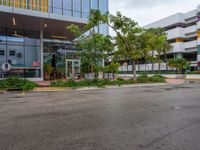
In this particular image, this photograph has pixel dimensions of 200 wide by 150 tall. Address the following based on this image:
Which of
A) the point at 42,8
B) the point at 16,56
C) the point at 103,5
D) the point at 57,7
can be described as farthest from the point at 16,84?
the point at 103,5

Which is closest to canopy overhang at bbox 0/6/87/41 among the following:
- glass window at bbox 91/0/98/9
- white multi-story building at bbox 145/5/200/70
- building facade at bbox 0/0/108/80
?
building facade at bbox 0/0/108/80

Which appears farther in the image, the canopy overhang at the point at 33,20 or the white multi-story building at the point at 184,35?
the white multi-story building at the point at 184,35

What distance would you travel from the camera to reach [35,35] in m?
24.4

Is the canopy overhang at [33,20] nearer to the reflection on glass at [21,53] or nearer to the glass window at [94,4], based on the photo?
the reflection on glass at [21,53]

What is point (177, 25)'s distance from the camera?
4491 cm

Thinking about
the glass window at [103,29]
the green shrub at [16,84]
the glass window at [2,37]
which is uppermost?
the glass window at [103,29]

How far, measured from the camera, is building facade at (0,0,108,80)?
1930 centimetres

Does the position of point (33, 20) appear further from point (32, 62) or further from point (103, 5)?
point (103, 5)

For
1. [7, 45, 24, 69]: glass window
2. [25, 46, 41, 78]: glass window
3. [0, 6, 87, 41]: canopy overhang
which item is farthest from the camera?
[25, 46, 41, 78]: glass window

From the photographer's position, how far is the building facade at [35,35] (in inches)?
760

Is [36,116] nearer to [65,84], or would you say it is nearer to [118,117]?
[118,117]

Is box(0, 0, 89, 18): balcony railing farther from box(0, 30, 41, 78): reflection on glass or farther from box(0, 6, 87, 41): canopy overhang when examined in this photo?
box(0, 30, 41, 78): reflection on glass

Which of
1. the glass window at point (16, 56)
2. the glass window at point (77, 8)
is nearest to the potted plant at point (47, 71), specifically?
the glass window at point (16, 56)

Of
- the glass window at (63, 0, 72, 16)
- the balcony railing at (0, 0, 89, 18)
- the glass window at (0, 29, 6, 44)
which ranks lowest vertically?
the glass window at (0, 29, 6, 44)
